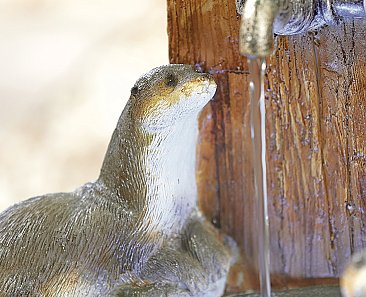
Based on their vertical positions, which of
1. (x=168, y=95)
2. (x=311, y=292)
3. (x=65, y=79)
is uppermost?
(x=65, y=79)

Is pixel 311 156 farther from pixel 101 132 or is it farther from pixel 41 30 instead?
pixel 41 30

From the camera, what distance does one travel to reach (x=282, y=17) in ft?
2.76

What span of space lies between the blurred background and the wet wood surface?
1.69 ft

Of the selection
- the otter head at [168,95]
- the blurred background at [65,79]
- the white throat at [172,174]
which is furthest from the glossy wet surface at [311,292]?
the blurred background at [65,79]

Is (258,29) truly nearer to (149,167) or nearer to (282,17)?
(282,17)

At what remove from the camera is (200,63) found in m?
1.06

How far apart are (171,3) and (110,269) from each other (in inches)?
14.9

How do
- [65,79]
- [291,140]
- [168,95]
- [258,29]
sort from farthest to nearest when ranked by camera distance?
[65,79]
[291,140]
[168,95]
[258,29]

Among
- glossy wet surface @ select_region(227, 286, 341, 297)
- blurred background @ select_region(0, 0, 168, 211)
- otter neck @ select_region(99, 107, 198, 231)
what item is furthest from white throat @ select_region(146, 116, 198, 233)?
blurred background @ select_region(0, 0, 168, 211)

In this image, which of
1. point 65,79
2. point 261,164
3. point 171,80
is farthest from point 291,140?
point 65,79

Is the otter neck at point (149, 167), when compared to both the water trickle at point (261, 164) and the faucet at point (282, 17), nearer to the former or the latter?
the water trickle at point (261, 164)

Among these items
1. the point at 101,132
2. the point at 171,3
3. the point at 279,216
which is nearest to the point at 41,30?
the point at 101,132

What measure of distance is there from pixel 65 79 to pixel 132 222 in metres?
0.82

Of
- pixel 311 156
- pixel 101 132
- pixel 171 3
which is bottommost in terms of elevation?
pixel 311 156
